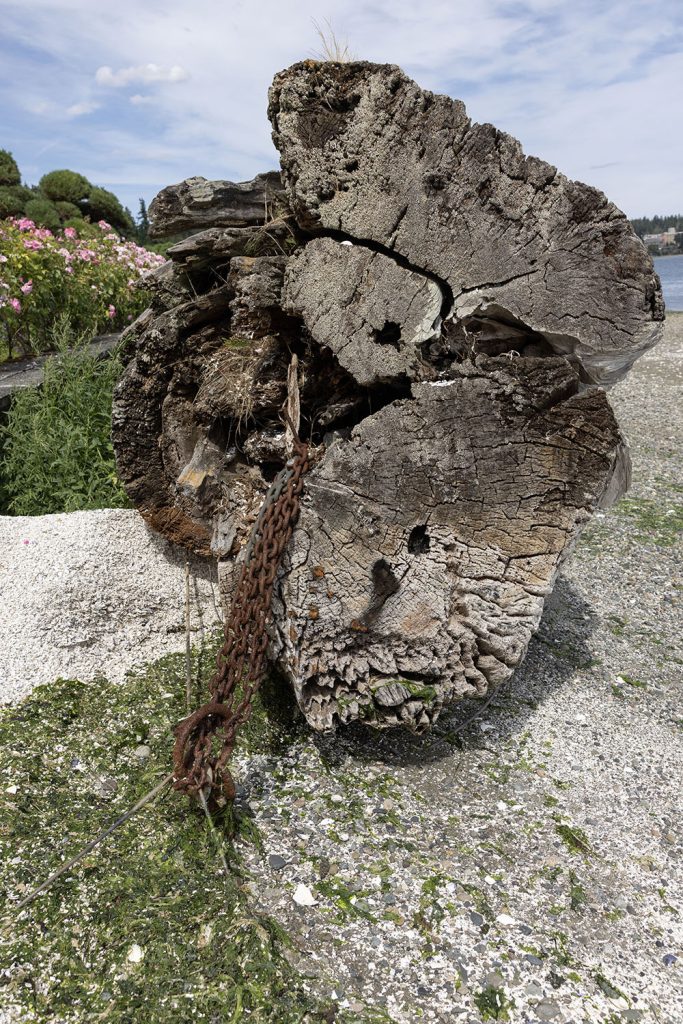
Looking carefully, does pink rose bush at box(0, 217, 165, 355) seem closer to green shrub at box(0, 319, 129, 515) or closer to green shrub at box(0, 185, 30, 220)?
green shrub at box(0, 319, 129, 515)

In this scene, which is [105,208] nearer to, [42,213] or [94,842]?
[42,213]

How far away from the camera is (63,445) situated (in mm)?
4727

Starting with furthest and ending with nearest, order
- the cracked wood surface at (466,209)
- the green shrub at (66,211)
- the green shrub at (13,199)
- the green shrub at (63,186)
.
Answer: the green shrub at (63,186) → the green shrub at (66,211) → the green shrub at (13,199) → the cracked wood surface at (466,209)

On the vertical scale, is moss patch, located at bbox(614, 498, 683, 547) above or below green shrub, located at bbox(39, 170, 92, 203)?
below

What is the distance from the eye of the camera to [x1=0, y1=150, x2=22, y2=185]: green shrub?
16953mm

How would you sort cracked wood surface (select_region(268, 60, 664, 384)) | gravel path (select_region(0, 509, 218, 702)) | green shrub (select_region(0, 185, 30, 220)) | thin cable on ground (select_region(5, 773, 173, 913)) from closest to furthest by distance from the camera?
thin cable on ground (select_region(5, 773, 173, 913))
cracked wood surface (select_region(268, 60, 664, 384))
gravel path (select_region(0, 509, 218, 702))
green shrub (select_region(0, 185, 30, 220))

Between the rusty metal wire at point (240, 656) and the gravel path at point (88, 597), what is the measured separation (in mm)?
876

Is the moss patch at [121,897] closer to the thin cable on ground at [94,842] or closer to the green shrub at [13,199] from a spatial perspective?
the thin cable on ground at [94,842]

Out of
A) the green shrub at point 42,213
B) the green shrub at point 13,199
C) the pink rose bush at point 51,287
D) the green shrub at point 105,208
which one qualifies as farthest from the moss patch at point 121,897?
the green shrub at point 105,208

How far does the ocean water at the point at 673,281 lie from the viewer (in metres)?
17.0

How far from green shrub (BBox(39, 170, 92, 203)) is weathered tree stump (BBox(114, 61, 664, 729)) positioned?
56.5 feet

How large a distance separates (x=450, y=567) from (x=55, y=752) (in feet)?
5.09

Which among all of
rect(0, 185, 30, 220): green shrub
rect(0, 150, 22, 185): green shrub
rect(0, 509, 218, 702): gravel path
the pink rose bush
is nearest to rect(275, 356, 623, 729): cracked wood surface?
rect(0, 509, 218, 702): gravel path

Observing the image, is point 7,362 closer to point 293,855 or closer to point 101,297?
point 101,297
